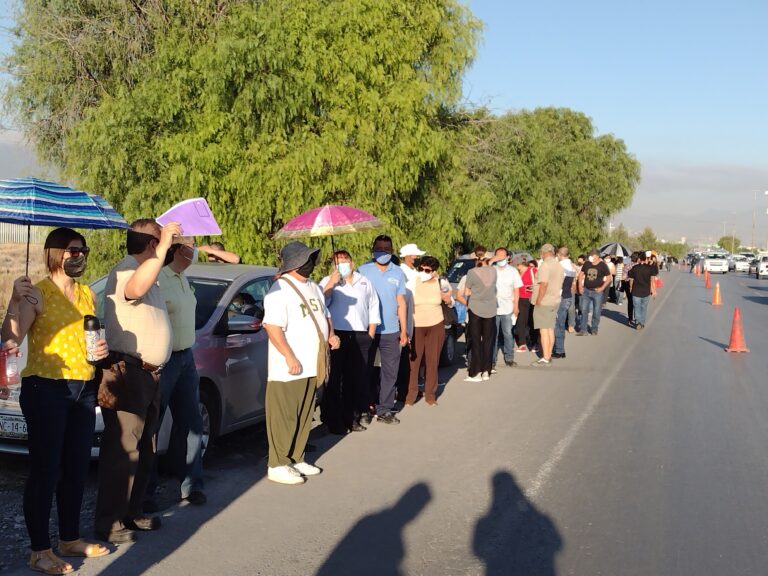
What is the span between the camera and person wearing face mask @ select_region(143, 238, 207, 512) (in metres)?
5.64

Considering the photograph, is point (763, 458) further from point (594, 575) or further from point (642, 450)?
point (594, 575)

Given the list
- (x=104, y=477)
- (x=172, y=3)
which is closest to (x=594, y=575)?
(x=104, y=477)

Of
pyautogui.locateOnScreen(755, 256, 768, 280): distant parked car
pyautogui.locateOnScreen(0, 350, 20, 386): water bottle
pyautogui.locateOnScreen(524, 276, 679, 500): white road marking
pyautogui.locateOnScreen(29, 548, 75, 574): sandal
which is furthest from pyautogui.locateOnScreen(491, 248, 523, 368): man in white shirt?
pyautogui.locateOnScreen(755, 256, 768, 280): distant parked car

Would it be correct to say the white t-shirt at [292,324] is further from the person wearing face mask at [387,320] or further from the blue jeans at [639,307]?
the blue jeans at [639,307]

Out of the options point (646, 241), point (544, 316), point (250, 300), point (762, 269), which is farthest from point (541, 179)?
point (646, 241)

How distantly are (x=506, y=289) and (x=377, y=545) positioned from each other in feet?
26.6

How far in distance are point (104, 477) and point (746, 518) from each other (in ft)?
14.0

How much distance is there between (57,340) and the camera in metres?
4.64

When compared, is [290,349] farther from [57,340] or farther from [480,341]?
[480,341]

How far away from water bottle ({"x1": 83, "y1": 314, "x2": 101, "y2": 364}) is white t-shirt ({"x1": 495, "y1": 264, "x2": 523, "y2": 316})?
29.5 feet

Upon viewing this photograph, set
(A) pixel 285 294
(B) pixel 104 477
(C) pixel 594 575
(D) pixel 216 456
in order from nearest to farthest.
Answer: (C) pixel 594 575, (B) pixel 104 477, (A) pixel 285 294, (D) pixel 216 456

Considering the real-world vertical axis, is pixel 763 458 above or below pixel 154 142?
below

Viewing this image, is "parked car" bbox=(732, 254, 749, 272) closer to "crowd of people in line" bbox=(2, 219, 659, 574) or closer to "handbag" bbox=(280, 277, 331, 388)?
"crowd of people in line" bbox=(2, 219, 659, 574)

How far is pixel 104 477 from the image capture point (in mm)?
5168
